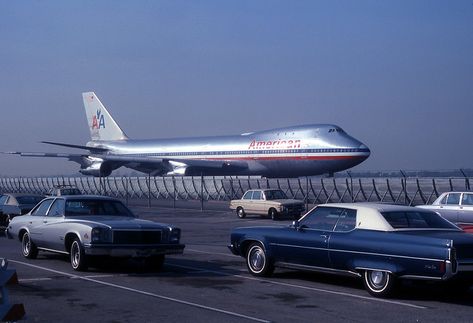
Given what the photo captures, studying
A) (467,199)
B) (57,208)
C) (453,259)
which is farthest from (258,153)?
(453,259)

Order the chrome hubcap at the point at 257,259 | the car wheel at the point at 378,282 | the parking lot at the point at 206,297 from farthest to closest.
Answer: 1. the chrome hubcap at the point at 257,259
2. the car wheel at the point at 378,282
3. the parking lot at the point at 206,297

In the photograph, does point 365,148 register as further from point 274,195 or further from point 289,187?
point 274,195

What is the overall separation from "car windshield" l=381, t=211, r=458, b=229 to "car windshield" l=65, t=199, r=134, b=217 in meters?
5.64

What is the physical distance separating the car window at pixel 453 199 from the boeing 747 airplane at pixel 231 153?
27412 millimetres

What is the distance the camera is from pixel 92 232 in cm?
1361

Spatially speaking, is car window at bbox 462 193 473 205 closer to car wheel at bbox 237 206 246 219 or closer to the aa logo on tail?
car wheel at bbox 237 206 246 219

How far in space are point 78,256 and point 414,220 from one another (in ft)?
18.5

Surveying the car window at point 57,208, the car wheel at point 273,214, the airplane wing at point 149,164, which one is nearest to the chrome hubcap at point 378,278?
the car window at point 57,208

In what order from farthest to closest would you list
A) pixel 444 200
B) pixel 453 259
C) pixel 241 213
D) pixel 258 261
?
pixel 241 213 < pixel 444 200 < pixel 258 261 < pixel 453 259

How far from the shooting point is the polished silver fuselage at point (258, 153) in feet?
172

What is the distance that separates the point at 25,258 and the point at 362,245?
751cm

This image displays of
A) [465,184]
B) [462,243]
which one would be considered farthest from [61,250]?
[465,184]

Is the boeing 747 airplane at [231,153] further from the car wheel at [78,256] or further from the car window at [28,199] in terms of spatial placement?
the car wheel at [78,256]

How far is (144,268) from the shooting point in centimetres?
1475
